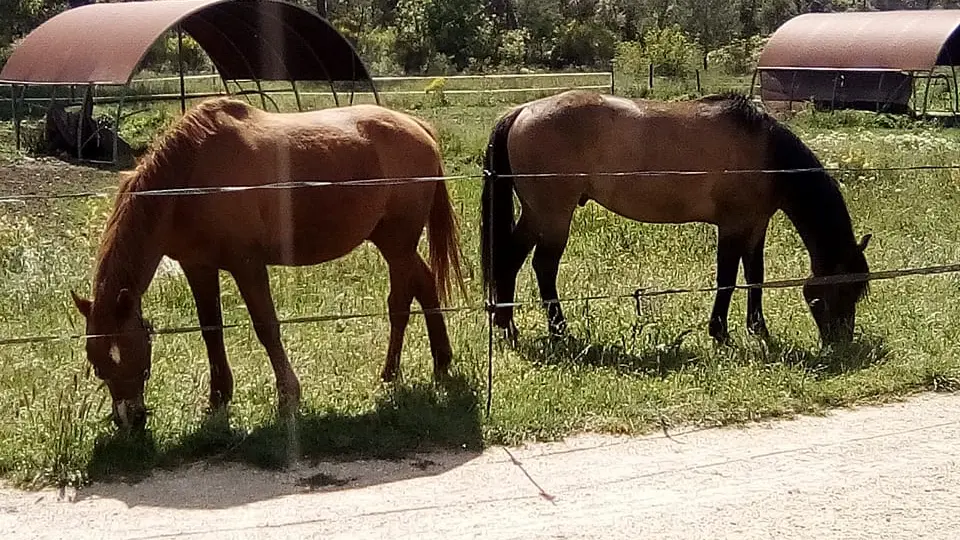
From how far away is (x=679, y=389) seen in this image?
19.4 ft

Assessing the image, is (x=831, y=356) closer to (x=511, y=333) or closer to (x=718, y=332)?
(x=718, y=332)

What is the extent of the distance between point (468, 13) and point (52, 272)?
35.3 metres

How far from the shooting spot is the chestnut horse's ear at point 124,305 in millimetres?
4887

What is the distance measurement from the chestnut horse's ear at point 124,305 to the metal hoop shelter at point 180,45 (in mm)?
12299

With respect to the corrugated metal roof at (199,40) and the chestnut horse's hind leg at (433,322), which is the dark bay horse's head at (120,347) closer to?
the chestnut horse's hind leg at (433,322)

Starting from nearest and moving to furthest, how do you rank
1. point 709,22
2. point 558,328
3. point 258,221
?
point 258,221
point 558,328
point 709,22

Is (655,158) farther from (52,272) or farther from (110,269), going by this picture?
(52,272)

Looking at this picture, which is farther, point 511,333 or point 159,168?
point 511,333

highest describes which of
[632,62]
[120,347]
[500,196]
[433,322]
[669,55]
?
[669,55]

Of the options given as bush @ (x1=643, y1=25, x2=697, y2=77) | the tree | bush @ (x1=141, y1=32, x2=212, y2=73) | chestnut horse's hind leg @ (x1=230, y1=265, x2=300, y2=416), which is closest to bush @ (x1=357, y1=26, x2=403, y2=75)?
bush @ (x1=141, y1=32, x2=212, y2=73)

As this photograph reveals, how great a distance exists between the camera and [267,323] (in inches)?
215

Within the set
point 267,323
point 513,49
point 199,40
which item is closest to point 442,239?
point 267,323

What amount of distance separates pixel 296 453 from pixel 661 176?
11.2 feet

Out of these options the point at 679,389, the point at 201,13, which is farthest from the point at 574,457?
the point at 201,13
